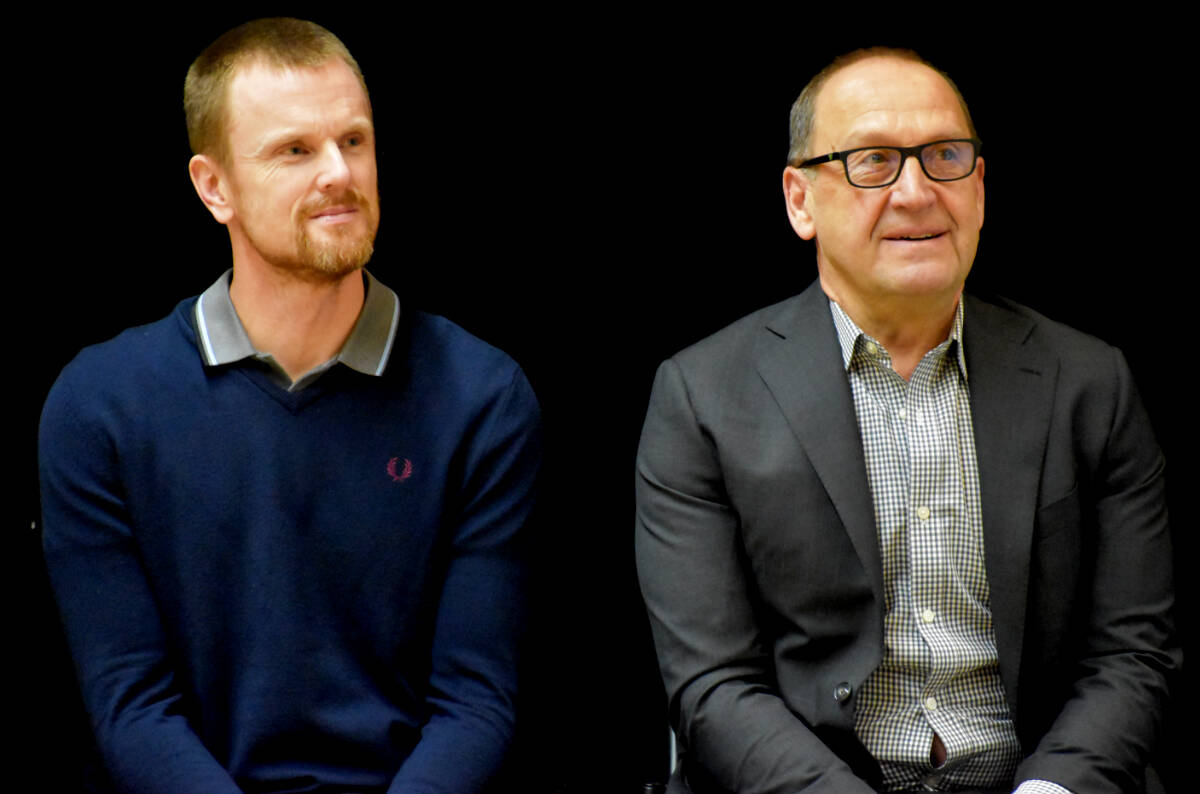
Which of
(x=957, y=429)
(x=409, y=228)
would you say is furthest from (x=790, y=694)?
(x=409, y=228)

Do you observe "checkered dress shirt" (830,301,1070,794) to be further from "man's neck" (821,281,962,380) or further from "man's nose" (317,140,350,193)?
"man's nose" (317,140,350,193)

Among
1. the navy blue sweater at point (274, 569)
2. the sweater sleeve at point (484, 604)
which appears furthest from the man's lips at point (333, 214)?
the sweater sleeve at point (484, 604)

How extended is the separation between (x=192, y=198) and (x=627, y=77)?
84cm

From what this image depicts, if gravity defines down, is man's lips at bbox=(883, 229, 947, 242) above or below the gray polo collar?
above

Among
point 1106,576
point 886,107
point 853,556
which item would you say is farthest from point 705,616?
point 886,107

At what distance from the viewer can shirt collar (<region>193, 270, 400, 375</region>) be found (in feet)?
9.02

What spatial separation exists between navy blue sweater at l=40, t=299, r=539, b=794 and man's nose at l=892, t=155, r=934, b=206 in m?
0.76

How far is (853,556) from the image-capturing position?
2.63 m

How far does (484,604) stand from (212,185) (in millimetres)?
800

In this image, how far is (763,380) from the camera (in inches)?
107

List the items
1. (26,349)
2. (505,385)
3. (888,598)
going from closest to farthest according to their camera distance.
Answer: (888,598), (505,385), (26,349)

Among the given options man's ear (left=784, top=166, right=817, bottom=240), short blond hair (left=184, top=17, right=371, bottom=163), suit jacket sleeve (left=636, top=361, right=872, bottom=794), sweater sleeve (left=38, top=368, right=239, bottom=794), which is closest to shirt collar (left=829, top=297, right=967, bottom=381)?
man's ear (left=784, top=166, right=817, bottom=240)

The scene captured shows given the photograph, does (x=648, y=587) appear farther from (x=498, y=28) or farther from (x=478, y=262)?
(x=498, y=28)

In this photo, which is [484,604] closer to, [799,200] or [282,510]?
[282,510]
